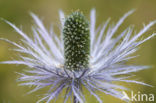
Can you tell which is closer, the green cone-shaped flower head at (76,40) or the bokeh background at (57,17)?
the green cone-shaped flower head at (76,40)

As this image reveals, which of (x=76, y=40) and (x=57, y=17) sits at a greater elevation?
(x=57, y=17)

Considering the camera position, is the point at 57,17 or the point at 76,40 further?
the point at 57,17

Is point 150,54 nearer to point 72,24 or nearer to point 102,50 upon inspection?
point 102,50

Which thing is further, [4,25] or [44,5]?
[44,5]

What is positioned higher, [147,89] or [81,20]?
[81,20]

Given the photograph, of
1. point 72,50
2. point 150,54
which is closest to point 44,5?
point 150,54

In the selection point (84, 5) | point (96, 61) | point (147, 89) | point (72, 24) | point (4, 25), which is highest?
point (84, 5)

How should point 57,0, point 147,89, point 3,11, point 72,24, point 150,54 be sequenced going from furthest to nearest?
point 57,0, point 3,11, point 150,54, point 147,89, point 72,24

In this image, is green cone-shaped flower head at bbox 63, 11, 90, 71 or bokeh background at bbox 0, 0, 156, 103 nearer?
green cone-shaped flower head at bbox 63, 11, 90, 71
